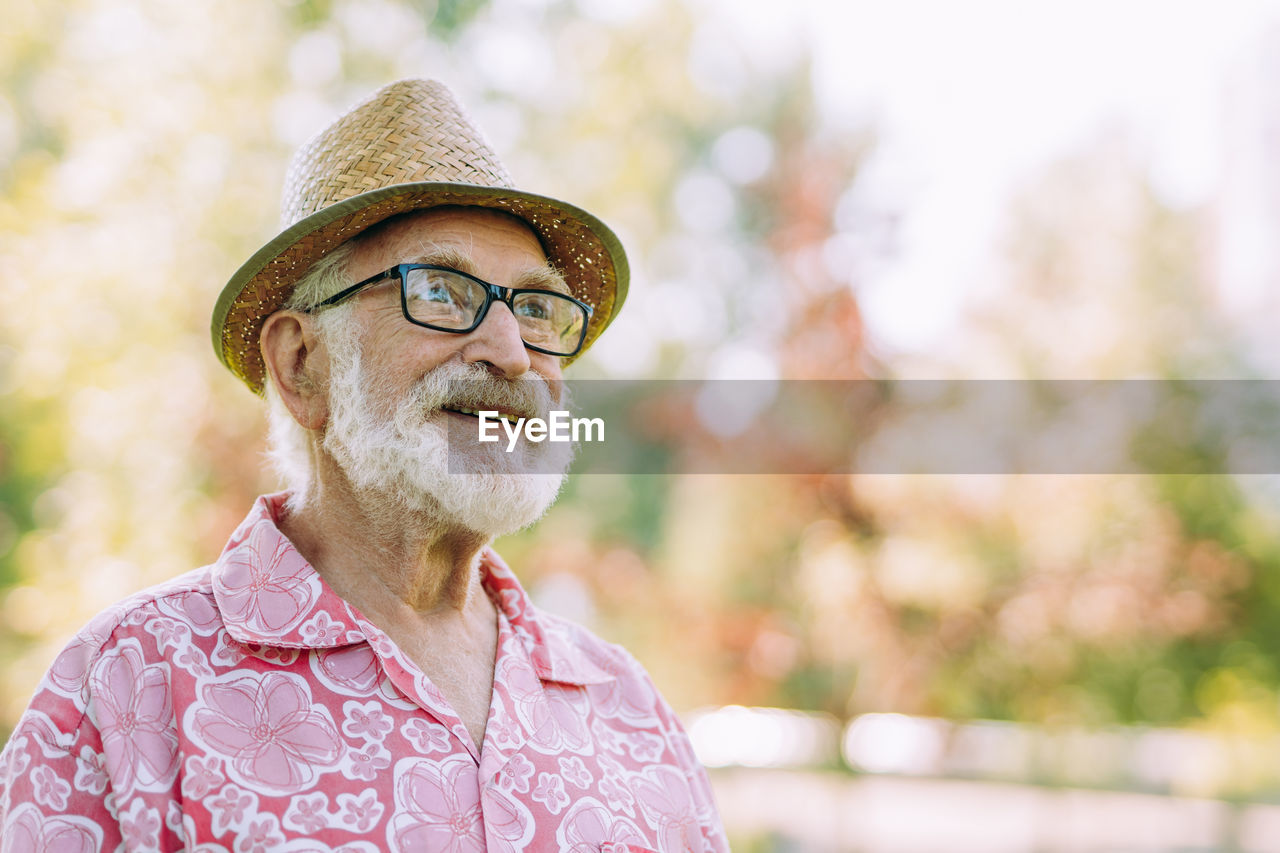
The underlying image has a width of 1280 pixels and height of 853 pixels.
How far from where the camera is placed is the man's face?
173 cm

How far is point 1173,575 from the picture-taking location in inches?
275

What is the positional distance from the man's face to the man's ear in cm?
5

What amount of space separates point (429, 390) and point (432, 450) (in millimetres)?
109

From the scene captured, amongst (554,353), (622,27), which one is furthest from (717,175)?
(554,353)

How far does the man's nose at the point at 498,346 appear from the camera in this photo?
173 cm

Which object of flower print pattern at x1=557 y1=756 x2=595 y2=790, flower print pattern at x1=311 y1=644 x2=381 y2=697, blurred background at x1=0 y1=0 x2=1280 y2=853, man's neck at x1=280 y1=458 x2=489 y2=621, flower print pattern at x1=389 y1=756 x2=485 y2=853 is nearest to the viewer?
flower print pattern at x1=389 y1=756 x2=485 y2=853

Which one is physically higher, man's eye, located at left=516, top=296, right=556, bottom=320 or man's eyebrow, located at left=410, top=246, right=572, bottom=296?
man's eyebrow, located at left=410, top=246, right=572, bottom=296

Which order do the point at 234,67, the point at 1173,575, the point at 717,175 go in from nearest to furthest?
the point at 234,67 → the point at 1173,575 → the point at 717,175

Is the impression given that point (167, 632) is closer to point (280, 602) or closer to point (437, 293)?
point (280, 602)

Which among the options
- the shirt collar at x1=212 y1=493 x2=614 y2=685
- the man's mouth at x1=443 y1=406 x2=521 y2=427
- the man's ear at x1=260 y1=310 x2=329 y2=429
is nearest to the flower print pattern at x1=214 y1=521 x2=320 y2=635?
the shirt collar at x1=212 y1=493 x2=614 y2=685

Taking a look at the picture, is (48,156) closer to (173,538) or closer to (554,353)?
(173,538)

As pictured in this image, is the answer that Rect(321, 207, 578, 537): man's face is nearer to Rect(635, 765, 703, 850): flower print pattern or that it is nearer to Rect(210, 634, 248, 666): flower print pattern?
Rect(210, 634, 248, 666): flower print pattern

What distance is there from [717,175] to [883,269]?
8.96ft

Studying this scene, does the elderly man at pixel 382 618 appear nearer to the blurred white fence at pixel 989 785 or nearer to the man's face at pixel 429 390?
the man's face at pixel 429 390
